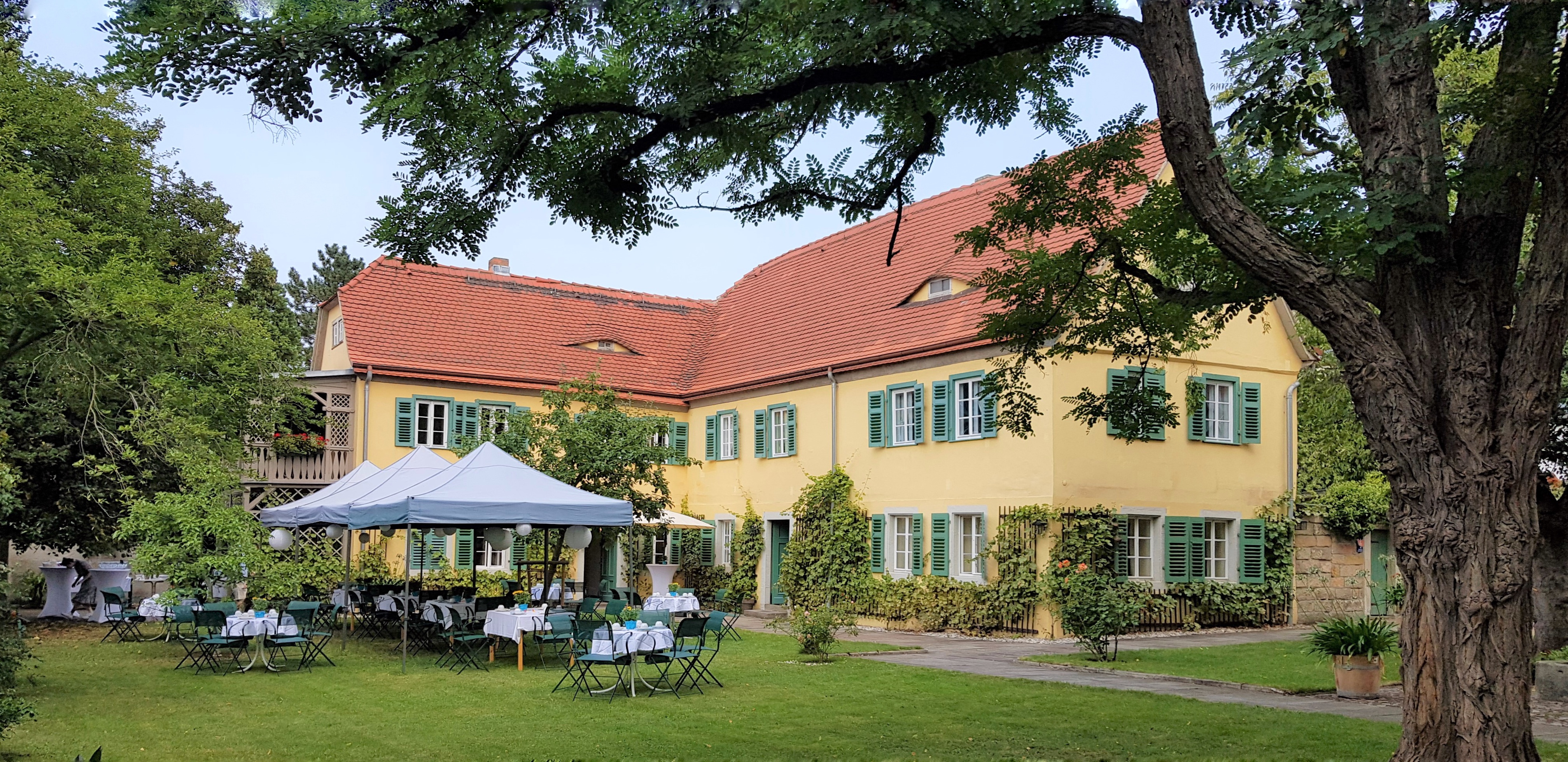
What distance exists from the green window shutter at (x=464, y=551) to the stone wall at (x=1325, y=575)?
1589 cm

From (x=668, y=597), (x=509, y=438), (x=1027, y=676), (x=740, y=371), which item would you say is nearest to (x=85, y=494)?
(x=509, y=438)

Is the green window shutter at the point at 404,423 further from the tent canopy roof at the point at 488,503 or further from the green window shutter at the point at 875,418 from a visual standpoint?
the tent canopy roof at the point at 488,503

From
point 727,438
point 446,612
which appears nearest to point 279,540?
point 446,612

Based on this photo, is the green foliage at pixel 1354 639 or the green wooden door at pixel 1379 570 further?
the green wooden door at pixel 1379 570

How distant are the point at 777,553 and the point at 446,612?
10684mm

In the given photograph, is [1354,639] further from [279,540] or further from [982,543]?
[279,540]

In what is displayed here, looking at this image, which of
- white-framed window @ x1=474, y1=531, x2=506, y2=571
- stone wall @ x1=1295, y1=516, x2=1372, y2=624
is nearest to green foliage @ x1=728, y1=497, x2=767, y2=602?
white-framed window @ x1=474, y1=531, x2=506, y2=571

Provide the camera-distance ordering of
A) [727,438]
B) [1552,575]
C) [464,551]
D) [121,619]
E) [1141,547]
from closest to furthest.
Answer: [1552,575] → [121,619] → [1141,547] → [464,551] → [727,438]

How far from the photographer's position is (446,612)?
1606 cm

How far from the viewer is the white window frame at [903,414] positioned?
22.5 meters

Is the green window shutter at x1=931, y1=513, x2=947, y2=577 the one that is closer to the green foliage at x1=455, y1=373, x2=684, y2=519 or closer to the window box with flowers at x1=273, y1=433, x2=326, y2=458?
the green foliage at x1=455, y1=373, x2=684, y2=519

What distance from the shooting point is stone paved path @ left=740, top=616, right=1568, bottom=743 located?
11.7 metres

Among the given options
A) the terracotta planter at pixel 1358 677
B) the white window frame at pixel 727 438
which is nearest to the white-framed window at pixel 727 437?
the white window frame at pixel 727 438

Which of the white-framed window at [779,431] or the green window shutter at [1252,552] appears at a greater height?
the white-framed window at [779,431]
